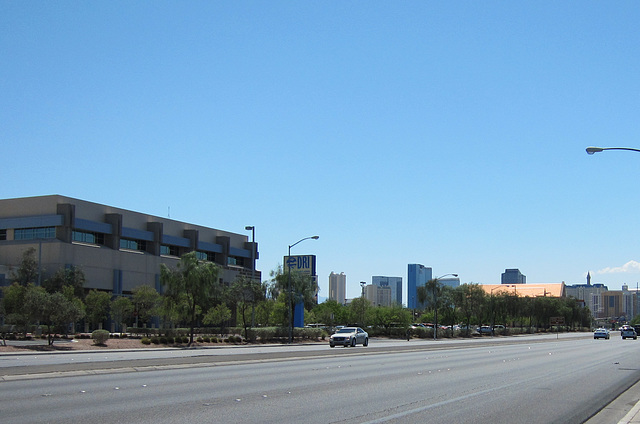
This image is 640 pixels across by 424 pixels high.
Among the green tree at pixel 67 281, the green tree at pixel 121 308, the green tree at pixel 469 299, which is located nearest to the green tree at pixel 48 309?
the green tree at pixel 121 308

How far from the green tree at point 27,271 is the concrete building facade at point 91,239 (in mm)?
2358

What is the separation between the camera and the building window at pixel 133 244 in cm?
9162

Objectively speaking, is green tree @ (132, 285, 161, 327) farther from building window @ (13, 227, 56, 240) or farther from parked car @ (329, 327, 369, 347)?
parked car @ (329, 327, 369, 347)

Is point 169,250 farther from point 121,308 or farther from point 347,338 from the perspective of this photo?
point 347,338

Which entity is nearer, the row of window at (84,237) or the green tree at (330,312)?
the row of window at (84,237)

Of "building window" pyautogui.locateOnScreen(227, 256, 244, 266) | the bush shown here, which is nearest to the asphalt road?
the bush

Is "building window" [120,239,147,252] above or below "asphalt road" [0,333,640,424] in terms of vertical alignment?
above

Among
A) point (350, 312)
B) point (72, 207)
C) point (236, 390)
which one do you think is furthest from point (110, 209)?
point (236, 390)

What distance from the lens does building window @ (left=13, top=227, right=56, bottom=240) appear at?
266 feet

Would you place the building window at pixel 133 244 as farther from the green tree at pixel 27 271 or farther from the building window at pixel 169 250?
the green tree at pixel 27 271

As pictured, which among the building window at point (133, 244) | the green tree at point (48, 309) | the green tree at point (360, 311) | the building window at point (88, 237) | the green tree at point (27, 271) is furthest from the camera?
the building window at point (133, 244)

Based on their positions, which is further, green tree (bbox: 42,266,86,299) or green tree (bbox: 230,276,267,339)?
green tree (bbox: 42,266,86,299)

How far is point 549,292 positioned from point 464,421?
184038 mm

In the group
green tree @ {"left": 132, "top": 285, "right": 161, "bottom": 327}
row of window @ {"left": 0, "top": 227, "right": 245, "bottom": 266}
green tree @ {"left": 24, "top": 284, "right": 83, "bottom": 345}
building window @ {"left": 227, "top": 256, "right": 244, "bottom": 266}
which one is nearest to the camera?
green tree @ {"left": 24, "top": 284, "right": 83, "bottom": 345}
